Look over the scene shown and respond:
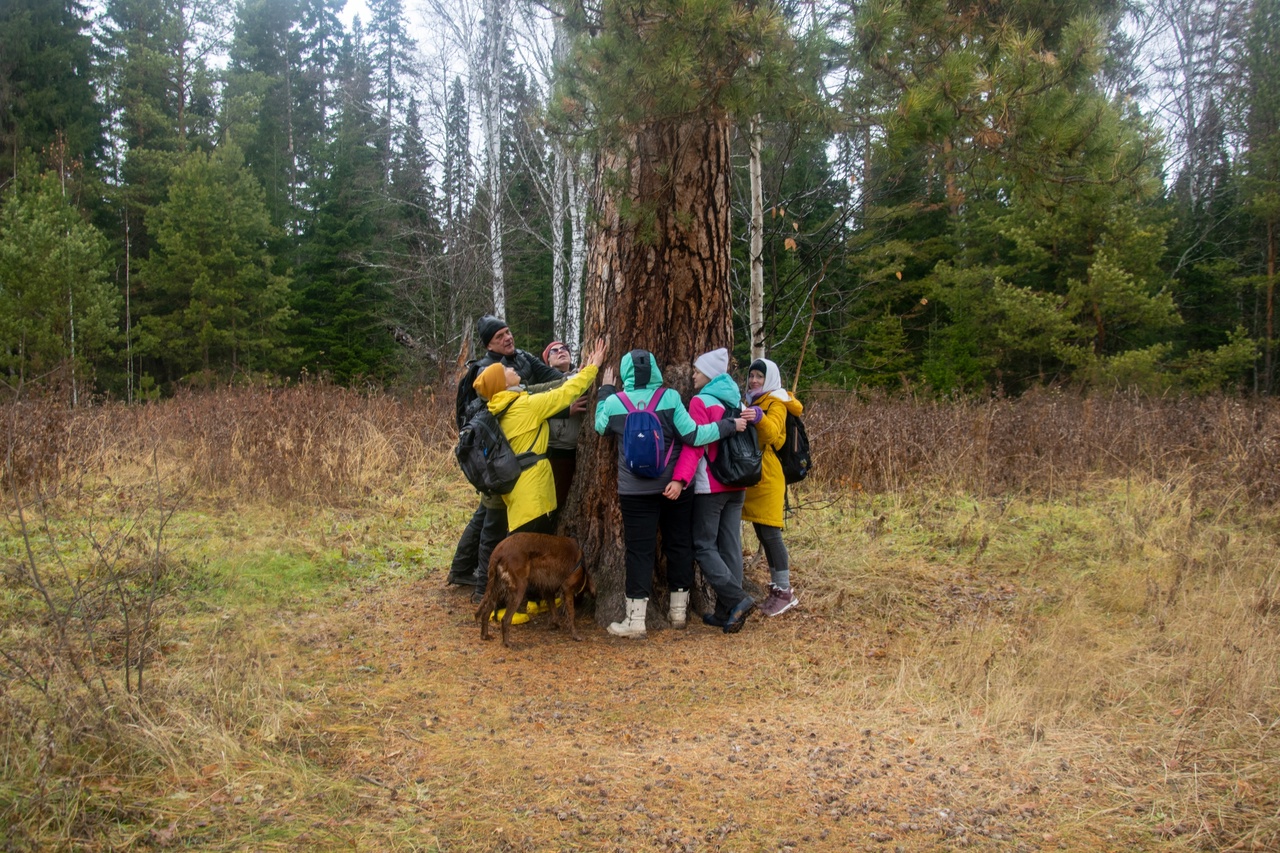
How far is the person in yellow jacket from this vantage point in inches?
201

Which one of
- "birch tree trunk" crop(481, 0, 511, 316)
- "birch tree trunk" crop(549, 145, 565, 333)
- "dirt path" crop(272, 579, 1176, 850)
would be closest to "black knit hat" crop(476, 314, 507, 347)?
"dirt path" crop(272, 579, 1176, 850)

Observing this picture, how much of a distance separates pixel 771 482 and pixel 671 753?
2.20 metres

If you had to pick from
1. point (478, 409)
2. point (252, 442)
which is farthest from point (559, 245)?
point (478, 409)

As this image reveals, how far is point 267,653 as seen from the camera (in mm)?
4527

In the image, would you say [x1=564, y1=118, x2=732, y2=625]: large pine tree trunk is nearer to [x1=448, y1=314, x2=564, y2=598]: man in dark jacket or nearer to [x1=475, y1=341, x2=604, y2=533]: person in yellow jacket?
[x1=475, y1=341, x2=604, y2=533]: person in yellow jacket

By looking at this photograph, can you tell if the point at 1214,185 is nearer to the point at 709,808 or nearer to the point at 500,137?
the point at 500,137

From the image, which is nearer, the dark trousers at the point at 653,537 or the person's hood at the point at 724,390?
the dark trousers at the point at 653,537

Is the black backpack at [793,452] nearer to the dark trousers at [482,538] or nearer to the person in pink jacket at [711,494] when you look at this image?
the person in pink jacket at [711,494]

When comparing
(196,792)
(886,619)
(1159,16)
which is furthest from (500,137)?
(1159,16)

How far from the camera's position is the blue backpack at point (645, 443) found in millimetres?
4727

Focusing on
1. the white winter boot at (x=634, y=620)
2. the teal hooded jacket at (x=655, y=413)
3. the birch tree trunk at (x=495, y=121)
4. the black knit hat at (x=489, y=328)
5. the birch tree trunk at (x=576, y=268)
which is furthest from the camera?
the birch tree trunk at (x=495, y=121)

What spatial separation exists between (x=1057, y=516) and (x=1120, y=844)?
5368 mm

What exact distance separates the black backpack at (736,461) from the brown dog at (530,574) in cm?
96

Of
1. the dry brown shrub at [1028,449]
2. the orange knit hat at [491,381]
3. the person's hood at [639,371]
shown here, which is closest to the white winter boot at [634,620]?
the person's hood at [639,371]
